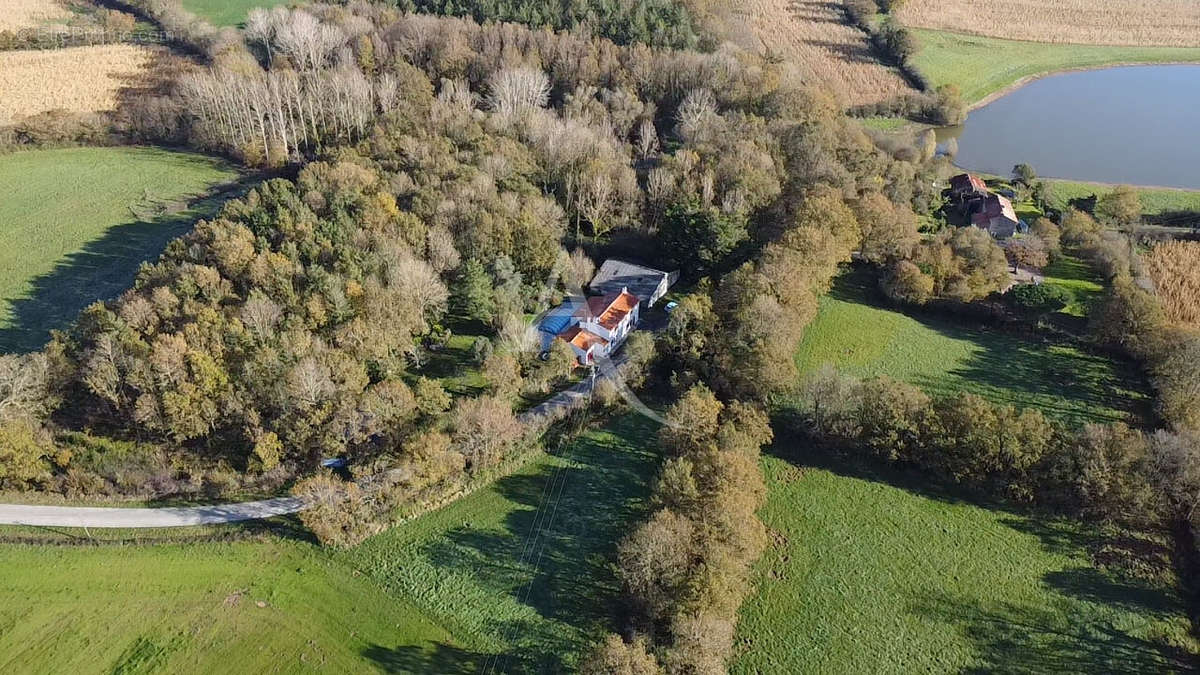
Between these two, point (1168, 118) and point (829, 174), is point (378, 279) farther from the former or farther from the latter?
point (1168, 118)

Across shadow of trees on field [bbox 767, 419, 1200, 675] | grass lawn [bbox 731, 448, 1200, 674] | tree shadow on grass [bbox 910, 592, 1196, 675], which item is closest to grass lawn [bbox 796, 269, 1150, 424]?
shadow of trees on field [bbox 767, 419, 1200, 675]

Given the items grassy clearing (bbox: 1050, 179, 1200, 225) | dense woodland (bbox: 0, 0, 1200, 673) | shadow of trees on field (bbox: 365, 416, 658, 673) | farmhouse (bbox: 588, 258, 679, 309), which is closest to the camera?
shadow of trees on field (bbox: 365, 416, 658, 673)

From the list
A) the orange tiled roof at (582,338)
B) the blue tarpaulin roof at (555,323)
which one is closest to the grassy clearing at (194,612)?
the orange tiled roof at (582,338)

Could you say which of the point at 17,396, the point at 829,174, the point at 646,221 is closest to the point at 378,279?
the point at 17,396

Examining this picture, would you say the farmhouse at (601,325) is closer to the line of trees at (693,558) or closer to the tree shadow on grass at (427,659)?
A: the line of trees at (693,558)

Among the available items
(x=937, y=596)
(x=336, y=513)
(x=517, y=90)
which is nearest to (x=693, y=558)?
(x=937, y=596)

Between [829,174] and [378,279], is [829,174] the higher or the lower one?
the higher one

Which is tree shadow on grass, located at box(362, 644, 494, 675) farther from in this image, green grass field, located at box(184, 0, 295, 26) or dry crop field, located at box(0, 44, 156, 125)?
green grass field, located at box(184, 0, 295, 26)
